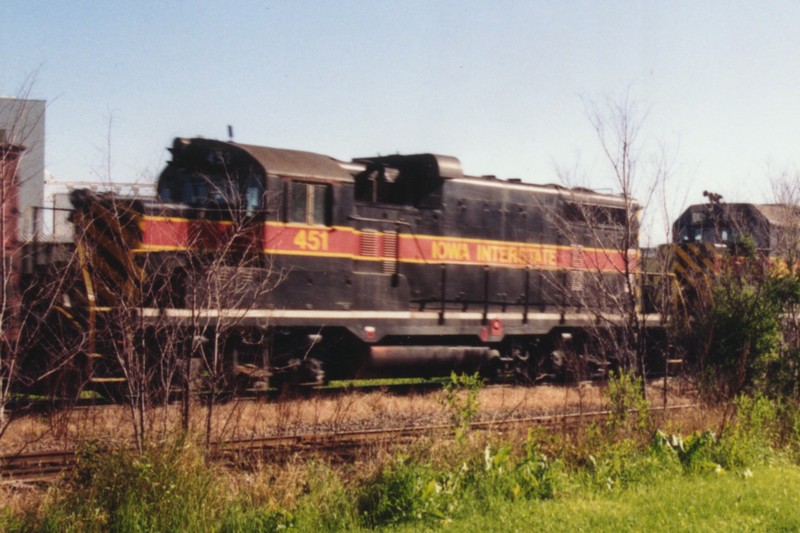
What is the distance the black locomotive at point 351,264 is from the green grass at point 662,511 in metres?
3.33

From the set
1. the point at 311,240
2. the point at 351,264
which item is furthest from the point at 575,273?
the point at 311,240

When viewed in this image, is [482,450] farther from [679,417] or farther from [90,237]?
[90,237]

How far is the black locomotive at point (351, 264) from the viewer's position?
34.5 ft

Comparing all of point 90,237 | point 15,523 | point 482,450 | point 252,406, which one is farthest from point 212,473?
point 90,237

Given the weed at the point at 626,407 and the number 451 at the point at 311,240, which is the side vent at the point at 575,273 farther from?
the weed at the point at 626,407

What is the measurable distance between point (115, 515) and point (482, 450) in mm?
3402

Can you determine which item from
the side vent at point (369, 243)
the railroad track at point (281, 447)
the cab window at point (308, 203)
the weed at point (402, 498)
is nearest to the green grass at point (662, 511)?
the weed at point (402, 498)

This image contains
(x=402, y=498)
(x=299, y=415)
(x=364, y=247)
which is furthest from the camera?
(x=364, y=247)

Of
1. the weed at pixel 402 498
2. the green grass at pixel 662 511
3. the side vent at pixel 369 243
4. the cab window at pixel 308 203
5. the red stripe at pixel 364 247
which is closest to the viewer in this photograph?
the green grass at pixel 662 511

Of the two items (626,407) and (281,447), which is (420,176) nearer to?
(626,407)

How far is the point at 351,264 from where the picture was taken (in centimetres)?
1243

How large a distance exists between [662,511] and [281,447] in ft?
12.8

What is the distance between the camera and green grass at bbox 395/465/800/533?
20.8 feet

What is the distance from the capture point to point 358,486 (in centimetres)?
707
